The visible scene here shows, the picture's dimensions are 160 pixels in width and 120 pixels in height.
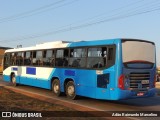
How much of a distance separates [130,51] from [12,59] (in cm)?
1299

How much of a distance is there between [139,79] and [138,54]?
3.49 feet

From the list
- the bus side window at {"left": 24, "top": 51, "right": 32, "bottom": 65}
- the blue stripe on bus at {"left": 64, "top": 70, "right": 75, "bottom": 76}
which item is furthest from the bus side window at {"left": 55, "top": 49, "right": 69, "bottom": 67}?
the bus side window at {"left": 24, "top": 51, "right": 32, "bottom": 65}

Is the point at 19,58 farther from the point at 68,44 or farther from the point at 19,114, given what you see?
Result: the point at 19,114

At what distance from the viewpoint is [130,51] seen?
1446 centimetres

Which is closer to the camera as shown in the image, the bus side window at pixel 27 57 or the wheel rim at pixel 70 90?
the wheel rim at pixel 70 90

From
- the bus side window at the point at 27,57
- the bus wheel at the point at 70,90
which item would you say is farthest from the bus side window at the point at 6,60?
the bus wheel at the point at 70,90

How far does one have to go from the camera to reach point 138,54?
14.7 meters

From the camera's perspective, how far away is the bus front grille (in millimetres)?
14426

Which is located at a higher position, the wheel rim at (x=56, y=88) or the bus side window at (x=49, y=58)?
the bus side window at (x=49, y=58)

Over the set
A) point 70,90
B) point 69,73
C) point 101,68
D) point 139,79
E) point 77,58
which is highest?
point 77,58

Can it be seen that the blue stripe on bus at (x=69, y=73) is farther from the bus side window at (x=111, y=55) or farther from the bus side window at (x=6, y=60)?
the bus side window at (x=6, y=60)

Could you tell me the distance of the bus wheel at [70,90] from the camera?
17.0 m

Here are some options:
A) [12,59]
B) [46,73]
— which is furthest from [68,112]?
[12,59]

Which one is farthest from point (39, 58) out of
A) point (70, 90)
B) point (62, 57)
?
point (70, 90)
